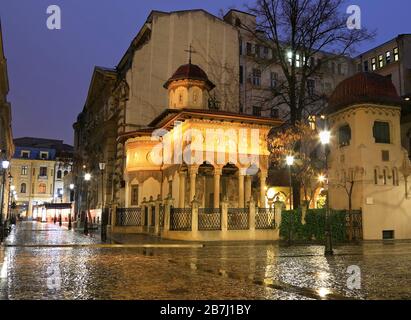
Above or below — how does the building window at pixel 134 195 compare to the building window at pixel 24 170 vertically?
below

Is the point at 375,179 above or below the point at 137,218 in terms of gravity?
above

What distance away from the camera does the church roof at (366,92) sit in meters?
25.3

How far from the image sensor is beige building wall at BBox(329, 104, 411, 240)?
24.8 metres

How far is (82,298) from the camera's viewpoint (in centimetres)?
719

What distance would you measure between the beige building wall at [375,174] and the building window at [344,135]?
0.33 meters

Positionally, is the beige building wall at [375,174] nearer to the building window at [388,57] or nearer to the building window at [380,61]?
the building window at [388,57]

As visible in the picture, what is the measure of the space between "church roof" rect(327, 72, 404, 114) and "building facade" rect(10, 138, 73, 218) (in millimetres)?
76077

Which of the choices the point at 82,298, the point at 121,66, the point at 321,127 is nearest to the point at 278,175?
the point at 121,66

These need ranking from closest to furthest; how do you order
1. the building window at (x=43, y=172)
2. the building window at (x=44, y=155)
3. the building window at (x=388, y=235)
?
the building window at (x=388, y=235) → the building window at (x=43, y=172) → the building window at (x=44, y=155)

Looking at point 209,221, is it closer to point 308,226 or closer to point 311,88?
point 308,226

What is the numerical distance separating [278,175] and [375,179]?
16357 millimetres

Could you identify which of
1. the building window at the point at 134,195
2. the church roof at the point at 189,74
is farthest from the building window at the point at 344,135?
the building window at the point at 134,195

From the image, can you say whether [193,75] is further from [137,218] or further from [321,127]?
[321,127]

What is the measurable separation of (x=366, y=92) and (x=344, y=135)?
9.83 ft
